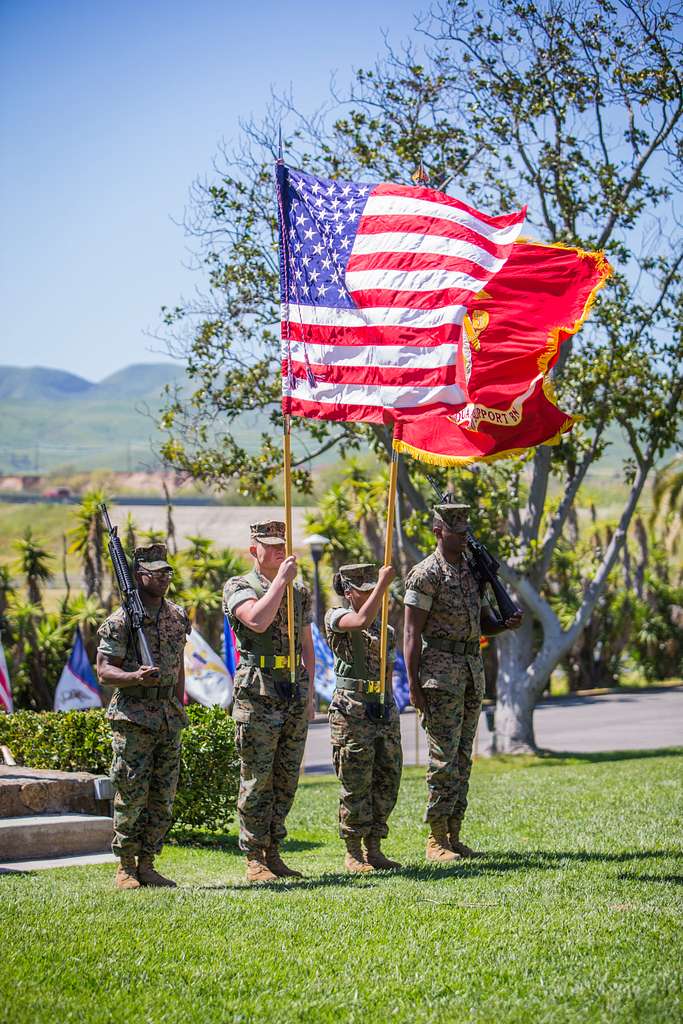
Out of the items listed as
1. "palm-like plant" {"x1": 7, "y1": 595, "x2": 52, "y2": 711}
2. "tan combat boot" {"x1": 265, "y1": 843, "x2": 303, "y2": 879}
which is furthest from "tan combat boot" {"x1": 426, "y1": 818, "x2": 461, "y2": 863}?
"palm-like plant" {"x1": 7, "y1": 595, "x2": 52, "y2": 711}

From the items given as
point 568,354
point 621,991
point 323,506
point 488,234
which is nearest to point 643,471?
point 568,354

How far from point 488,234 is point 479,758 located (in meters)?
12.7

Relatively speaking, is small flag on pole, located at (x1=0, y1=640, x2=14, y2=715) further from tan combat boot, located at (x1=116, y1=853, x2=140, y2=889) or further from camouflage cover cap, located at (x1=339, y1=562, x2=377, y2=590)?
camouflage cover cap, located at (x1=339, y1=562, x2=377, y2=590)

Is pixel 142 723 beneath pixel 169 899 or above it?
above

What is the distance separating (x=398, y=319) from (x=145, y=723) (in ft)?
10.3

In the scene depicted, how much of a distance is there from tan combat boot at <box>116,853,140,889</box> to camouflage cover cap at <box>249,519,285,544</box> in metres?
2.08

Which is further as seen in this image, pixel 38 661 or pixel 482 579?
pixel 38 661

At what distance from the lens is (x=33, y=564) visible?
31219 millimetres

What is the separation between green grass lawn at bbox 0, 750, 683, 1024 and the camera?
197 inches

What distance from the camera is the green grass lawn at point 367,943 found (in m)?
5.01

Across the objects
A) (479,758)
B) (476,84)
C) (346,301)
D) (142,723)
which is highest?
(476,84)

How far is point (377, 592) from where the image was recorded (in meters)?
7.95

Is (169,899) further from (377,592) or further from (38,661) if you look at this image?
(38,661)

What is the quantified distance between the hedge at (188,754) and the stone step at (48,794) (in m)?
0.55
